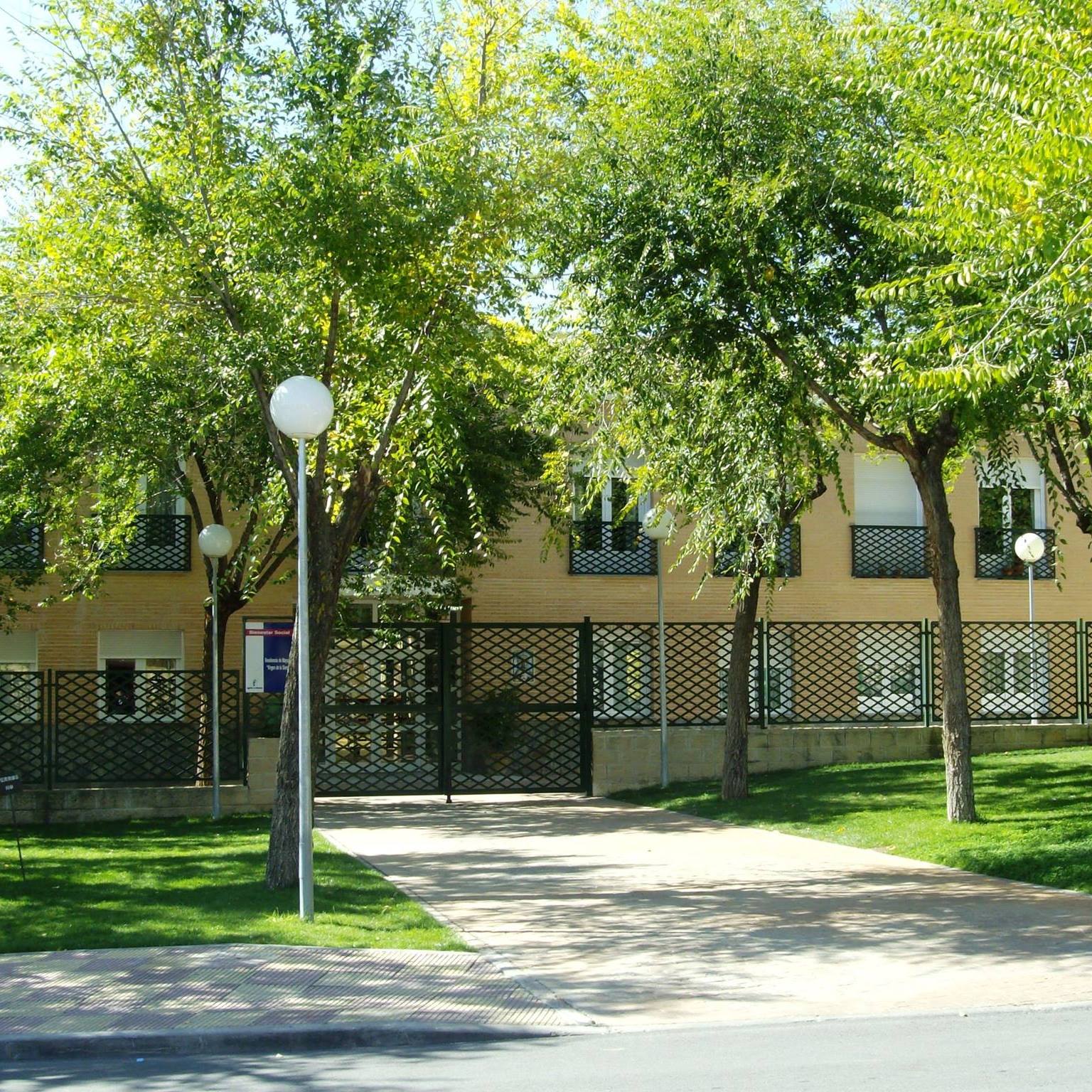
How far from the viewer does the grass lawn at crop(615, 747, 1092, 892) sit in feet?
38.4

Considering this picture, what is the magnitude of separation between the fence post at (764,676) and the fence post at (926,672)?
2239 millimetres

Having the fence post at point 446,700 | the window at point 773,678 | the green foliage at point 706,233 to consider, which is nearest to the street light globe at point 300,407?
the green foliage at point 706,233

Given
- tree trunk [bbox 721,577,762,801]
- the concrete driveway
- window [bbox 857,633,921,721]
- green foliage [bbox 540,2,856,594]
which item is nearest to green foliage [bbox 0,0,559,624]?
green foliage [bbox 540,2,856,594]

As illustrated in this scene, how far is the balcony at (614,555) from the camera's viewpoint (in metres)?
26.7

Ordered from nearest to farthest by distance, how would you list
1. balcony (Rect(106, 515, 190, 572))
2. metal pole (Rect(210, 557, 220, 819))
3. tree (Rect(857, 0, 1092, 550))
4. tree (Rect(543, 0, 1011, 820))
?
1. tree (Rect(857, 0, 1092, 550))
2. tree (Rect(543, 0, 1011, 820))
3. metal pole (Rect(210, 557, 220, 819))
4. balcony (Rect(106, 515, 190, 572))

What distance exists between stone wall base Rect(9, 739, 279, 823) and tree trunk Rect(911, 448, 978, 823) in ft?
27.1

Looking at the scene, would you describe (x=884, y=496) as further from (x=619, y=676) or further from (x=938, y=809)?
(x=938, y=809)

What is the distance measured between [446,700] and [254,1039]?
11.5 m

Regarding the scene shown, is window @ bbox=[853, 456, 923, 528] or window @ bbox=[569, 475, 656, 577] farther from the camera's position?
window @ bbox=[853, 456, 923, 528]

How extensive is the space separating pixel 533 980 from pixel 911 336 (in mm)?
6468

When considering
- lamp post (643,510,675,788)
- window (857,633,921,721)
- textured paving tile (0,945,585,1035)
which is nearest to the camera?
textured paving tile (0,945,585,1035)

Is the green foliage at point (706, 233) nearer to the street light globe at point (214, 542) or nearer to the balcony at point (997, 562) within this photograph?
the street light globe at point (214, 542)

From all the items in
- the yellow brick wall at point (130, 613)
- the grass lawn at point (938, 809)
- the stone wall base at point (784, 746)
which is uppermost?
the yellow brick wall at point (130, 613)

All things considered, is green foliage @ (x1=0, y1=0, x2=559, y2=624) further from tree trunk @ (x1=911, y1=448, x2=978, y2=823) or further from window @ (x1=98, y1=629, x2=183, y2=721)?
window @ (x1=98, y1=629, x2=183, y2=721)
